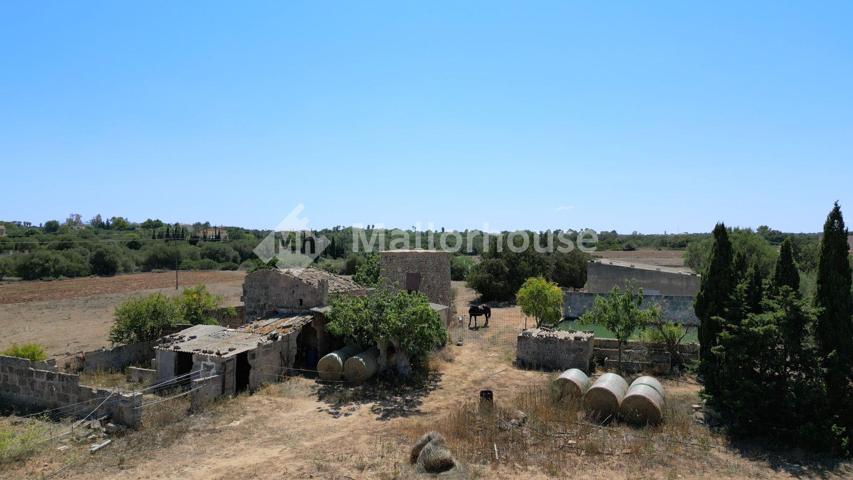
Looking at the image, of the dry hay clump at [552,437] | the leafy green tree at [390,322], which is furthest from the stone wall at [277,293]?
the dry hay clump at [552,437]

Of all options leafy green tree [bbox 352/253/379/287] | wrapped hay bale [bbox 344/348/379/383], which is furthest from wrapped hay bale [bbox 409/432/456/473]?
leafy green tree [bbox 352/253/379/287]

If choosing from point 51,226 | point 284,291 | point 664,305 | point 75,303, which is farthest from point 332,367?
point 51,226

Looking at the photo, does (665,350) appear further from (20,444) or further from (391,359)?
(20,444)

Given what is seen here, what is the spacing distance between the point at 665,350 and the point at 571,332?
9.91ft

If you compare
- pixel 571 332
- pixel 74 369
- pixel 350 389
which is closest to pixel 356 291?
pixel 350 389

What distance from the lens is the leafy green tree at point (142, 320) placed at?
19031mm

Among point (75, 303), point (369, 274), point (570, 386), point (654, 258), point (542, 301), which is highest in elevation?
point (654, 258)

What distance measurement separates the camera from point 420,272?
2447 centimetres

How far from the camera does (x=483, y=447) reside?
1107cm

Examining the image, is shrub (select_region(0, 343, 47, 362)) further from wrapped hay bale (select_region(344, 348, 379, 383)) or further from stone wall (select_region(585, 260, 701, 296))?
stone wall (select_region(585, 260, 701, 296))

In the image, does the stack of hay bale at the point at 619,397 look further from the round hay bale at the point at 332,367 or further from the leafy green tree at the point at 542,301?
the leafy green tree at the point at 542,301

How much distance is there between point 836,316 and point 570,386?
609 centimetres

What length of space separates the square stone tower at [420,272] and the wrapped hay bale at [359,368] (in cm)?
856

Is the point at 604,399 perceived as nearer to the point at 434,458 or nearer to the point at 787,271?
the point at 434,458
